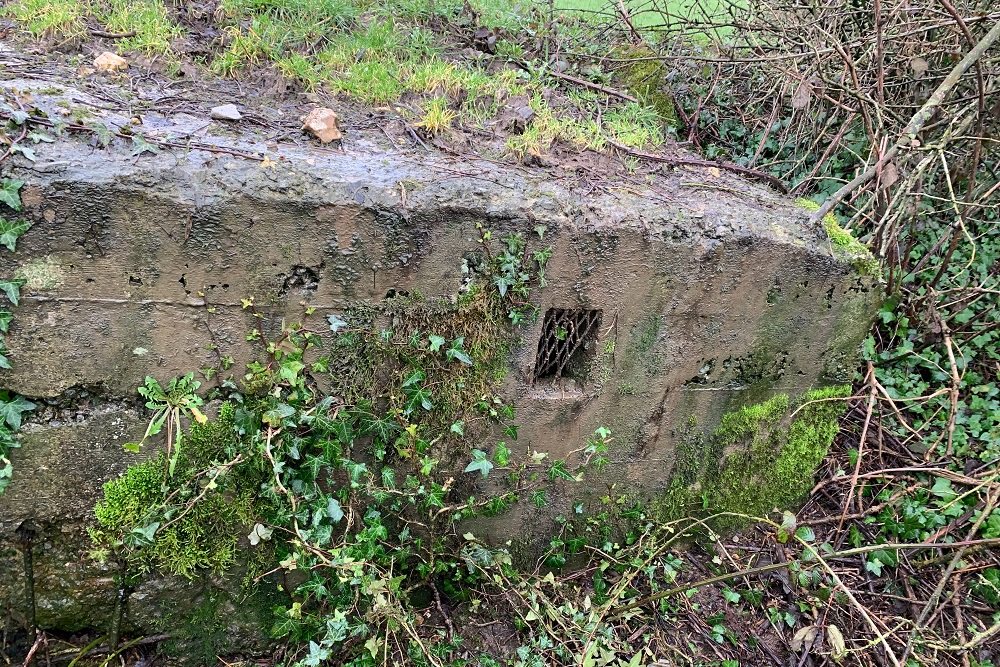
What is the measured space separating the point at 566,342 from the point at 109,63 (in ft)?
7.30

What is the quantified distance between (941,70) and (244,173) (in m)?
3.64

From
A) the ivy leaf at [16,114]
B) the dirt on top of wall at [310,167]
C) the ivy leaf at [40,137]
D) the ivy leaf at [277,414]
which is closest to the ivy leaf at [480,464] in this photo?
the ivy leaf at [277,414]

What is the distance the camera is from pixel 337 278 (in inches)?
89.7

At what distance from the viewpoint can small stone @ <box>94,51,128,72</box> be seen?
2.62m

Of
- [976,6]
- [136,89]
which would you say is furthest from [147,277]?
[976,6]

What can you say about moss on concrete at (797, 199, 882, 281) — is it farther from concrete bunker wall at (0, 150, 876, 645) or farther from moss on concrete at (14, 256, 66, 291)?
moss on concrete at (14, 256, 66, 291)

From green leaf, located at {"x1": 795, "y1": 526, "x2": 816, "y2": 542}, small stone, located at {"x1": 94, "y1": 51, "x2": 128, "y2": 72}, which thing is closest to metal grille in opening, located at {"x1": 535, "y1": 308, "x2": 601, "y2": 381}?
green leaf, located at {"x1": 795, "y1": 526, "x2": 816, "y2": 542}

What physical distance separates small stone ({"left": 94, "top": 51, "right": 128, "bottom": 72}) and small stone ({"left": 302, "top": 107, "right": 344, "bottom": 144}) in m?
0.84

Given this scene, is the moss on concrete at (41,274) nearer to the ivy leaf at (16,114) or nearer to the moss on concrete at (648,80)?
the ivy leaf at (16,114)

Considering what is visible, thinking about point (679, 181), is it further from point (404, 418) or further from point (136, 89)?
point (136, 89)

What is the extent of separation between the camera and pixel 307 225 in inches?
85.4

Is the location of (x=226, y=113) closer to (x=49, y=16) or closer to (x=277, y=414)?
(x=49, y=16)

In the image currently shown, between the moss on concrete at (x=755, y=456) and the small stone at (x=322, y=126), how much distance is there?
2.05 meters

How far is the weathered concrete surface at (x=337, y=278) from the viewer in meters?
2.03
